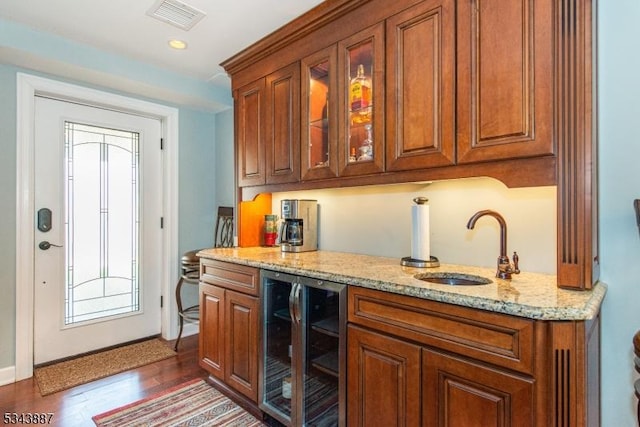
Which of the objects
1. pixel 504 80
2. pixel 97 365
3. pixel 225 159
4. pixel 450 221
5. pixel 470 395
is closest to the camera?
pixel 470 395

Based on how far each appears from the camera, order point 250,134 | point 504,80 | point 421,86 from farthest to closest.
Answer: point 250,134 < point 421,86 < point 504,80

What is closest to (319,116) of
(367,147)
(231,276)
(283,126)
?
(283,126)

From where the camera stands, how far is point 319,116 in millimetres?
2145

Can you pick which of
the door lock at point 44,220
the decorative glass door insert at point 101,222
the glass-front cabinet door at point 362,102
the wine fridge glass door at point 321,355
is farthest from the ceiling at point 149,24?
the wine fridge glass door at point 321,355

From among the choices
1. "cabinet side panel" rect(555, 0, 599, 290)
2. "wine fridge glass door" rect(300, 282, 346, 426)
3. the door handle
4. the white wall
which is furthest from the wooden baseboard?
"cabinet side panel" rect(555, 0, 599, 290)

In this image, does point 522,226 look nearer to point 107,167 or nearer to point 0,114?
point 107,167

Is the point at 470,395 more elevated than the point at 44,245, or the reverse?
the point at 44,245

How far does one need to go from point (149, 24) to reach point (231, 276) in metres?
1.75

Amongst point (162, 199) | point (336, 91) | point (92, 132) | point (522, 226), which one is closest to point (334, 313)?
point (522, 226)

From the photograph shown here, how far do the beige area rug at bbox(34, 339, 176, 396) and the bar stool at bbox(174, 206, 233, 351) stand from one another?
219 mm

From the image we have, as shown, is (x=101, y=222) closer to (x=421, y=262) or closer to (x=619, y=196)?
(x=421, y=262)

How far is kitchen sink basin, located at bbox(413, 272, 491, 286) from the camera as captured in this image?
156 cm

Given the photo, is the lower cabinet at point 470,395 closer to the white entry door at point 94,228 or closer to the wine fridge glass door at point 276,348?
the wine fridge glass door at point 276,348

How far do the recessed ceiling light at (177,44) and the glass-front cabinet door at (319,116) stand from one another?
3.20 ft
